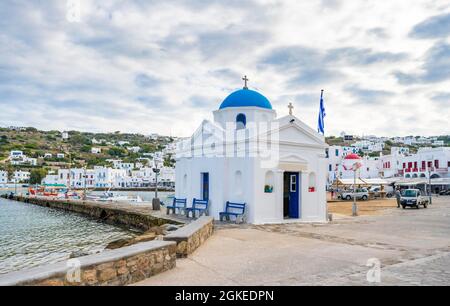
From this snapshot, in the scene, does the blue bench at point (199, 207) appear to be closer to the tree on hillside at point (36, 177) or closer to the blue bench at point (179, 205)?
the blue bench at point (179, 205)

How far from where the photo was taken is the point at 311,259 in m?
8.61

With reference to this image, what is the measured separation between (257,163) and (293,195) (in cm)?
294

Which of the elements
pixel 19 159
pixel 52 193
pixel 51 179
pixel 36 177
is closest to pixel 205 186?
pixel 52 193

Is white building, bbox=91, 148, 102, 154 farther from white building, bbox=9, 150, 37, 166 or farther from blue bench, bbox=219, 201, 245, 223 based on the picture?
blue bench, bbox=219, 201, 245, 223

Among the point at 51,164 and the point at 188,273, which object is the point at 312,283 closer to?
the point at 188,273

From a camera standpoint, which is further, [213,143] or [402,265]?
[213,143]

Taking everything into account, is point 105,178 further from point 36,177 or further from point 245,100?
point 245,100

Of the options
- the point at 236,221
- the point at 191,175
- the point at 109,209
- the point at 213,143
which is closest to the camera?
the point at 236,221

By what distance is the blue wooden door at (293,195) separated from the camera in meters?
17.9

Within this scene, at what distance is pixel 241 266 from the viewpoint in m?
7.96

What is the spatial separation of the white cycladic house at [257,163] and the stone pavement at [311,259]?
3200 millimetres

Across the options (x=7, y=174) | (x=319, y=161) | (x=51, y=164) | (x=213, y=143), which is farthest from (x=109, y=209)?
(x=51, y=164)

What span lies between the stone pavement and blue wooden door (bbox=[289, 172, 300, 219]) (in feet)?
13.7
